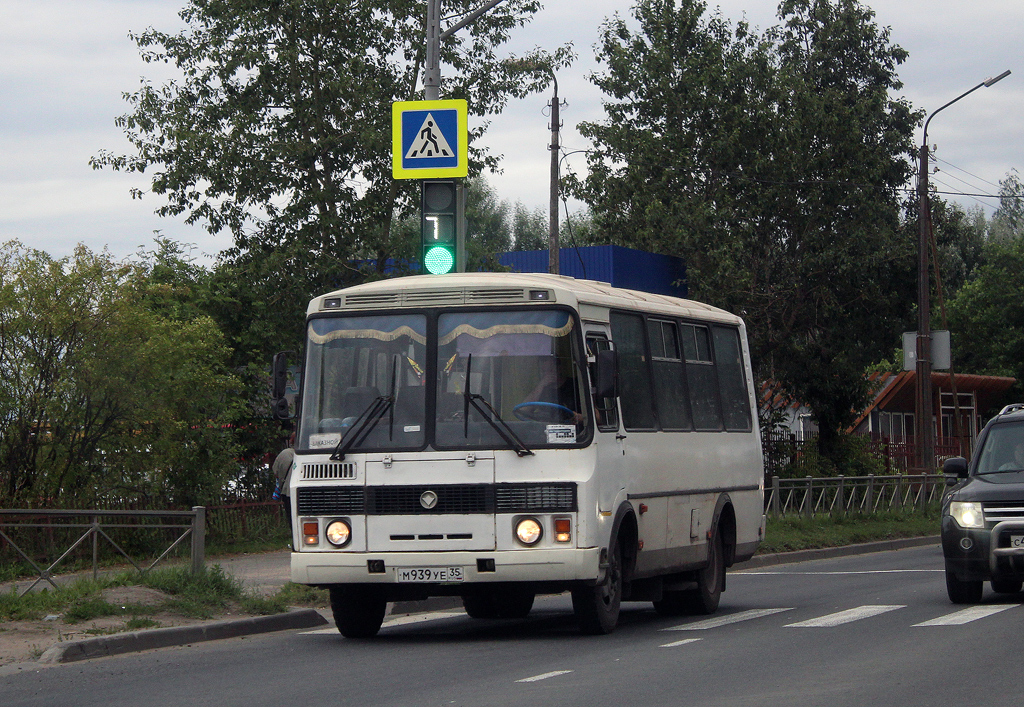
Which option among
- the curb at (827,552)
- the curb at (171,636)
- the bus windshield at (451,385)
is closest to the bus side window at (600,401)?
the bus windshield at (451,385)

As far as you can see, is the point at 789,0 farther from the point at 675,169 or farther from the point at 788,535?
the point at 788,535

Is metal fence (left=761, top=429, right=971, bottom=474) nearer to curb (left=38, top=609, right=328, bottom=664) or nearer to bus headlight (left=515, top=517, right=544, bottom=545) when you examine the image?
curb (left=38, top=609, right=328, bottom=664)

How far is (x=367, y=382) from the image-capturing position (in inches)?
476

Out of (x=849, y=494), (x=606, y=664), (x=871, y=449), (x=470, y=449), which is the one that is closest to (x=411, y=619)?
(x=470, y=449)

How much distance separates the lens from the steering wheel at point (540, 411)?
11703 mm

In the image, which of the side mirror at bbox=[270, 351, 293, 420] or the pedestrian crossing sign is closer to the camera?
the side mirror at bbox=[270, 351, 293, 420]

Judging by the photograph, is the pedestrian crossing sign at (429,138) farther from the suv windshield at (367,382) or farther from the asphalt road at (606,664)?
the asphalt road at (606,664)

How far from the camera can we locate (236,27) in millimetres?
26688

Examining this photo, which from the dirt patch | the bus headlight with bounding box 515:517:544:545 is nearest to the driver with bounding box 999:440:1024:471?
the bus headlight with bounding box 515:517:544:545

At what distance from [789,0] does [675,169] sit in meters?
12.3

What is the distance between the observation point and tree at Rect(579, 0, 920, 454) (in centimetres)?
3656

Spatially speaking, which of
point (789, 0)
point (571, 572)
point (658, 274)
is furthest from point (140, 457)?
point (789, 0)

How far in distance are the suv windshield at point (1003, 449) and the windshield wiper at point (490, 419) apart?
5.90m

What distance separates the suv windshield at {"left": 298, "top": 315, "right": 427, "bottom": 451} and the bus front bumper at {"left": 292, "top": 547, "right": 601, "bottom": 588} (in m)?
0.88
